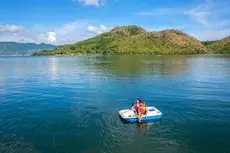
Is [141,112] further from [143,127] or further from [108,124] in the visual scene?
[108,124]

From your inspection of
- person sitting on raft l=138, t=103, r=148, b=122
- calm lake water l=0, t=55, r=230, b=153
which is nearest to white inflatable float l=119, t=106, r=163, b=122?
person sitting on raft l=138, t=103, r=148, b=122

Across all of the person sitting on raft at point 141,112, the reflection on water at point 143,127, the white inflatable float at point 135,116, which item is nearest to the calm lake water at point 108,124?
the reflection on water at point 143,127

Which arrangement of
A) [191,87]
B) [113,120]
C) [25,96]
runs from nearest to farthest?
[113,120], [25,96], [191,87]

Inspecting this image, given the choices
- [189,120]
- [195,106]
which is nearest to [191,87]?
[195,106]

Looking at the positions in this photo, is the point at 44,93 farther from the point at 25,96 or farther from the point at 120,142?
the point at 120,142

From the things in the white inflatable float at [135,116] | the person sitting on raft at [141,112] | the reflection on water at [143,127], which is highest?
the person sitting on raft at [141,112]

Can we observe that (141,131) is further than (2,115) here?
No

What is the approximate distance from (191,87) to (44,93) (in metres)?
33.4

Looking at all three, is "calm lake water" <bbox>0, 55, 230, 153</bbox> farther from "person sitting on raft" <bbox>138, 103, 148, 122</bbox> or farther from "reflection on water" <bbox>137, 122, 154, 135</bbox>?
"person sitting on raft" <bbox>138, 103, 148, 122</bbox>

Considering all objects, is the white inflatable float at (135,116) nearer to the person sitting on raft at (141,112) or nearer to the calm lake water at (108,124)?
the person sitting on raft at (141,112)

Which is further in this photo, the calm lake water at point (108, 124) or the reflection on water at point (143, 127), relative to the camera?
the reflection on water at point (143, 127)

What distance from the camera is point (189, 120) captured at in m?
35.7

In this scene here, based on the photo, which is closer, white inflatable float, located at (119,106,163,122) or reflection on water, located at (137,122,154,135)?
reflection on water, located at (137,122,154,135)

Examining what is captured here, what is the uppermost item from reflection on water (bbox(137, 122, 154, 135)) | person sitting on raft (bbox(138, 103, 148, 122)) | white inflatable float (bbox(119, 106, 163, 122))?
person sitting on raft (bbox(138, 103, 148, 122))
